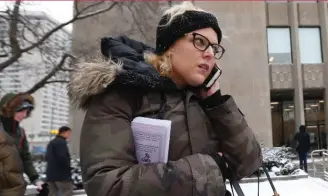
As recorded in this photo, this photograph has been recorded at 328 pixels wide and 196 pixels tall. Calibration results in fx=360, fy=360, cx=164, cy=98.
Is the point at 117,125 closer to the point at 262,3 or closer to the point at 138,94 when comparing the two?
the point at 138,94

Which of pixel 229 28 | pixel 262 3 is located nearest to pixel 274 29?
pixel 262 3

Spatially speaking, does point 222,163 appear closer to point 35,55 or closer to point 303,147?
point 35,55

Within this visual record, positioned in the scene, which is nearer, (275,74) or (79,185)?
(79,185)

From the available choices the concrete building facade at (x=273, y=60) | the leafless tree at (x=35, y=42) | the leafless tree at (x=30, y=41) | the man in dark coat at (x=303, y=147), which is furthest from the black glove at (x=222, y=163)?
the concrete building facade at (x=273, y=60)

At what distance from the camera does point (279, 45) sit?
24656 millimetres

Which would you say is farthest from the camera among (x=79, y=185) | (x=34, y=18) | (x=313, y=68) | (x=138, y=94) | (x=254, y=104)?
(x=313, y=68)

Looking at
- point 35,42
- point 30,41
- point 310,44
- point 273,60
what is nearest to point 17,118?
point 35,42

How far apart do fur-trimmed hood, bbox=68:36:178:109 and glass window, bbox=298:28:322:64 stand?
24785 millimetres

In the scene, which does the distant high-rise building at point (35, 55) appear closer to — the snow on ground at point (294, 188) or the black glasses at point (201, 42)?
the snow on ground at point (294, 188)

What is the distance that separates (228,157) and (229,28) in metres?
22.9

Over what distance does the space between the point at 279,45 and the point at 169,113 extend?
24707 millimetres

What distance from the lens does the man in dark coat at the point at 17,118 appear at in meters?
4.46

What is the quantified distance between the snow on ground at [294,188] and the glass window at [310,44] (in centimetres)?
1642

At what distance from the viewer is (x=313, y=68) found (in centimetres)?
2398
